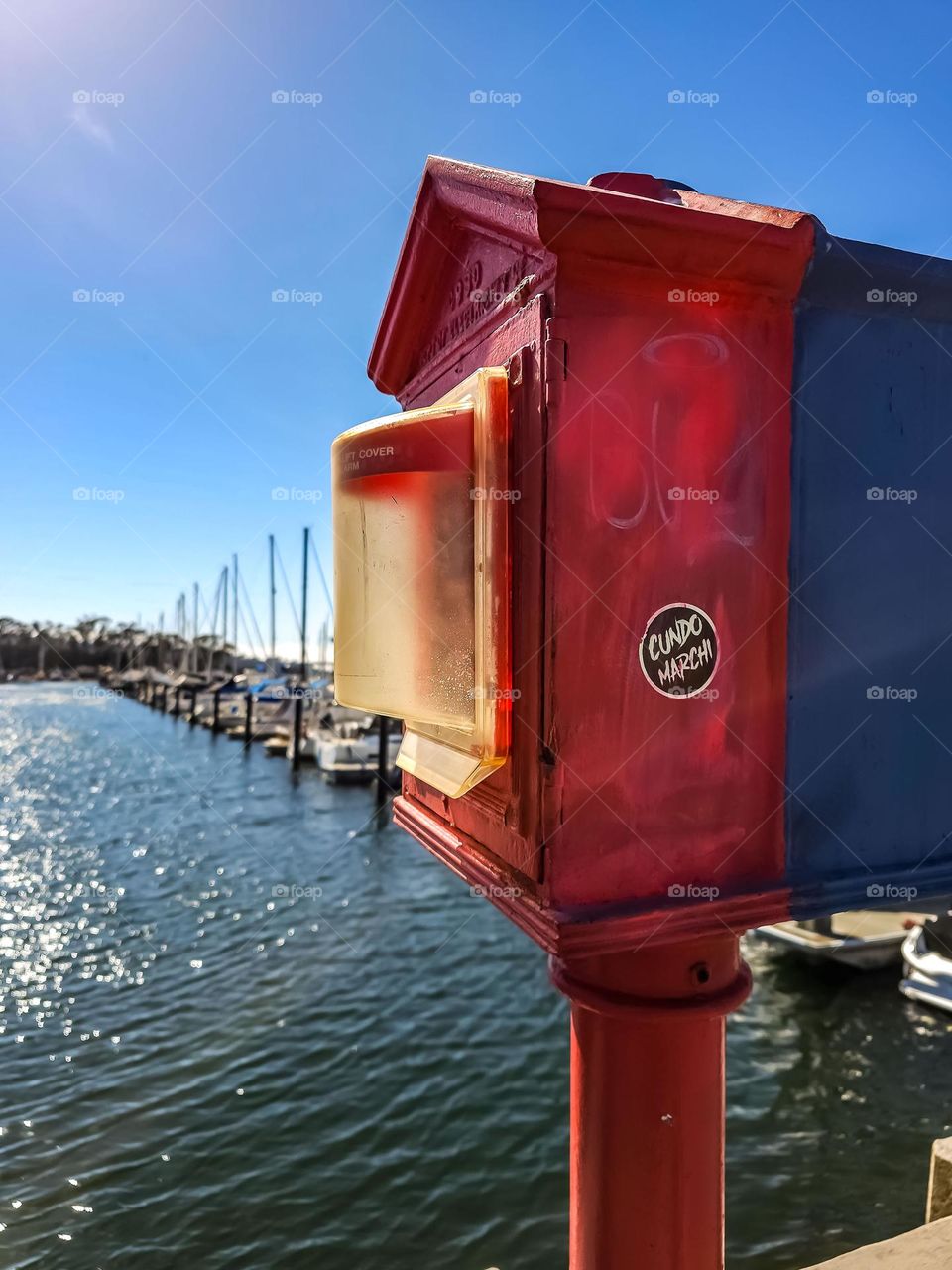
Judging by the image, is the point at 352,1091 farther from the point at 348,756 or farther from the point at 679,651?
the point at 348,756

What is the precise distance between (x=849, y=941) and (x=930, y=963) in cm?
120

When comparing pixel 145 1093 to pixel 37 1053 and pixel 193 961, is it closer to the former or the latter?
pixel 37 1053

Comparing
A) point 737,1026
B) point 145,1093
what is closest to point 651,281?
point 145,1093

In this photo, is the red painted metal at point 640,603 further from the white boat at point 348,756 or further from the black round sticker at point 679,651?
the white boat at point 348,756

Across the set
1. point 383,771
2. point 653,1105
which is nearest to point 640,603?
point 653,1105

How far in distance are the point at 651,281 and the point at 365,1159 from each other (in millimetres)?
8700

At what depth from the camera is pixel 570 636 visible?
5.37 feet

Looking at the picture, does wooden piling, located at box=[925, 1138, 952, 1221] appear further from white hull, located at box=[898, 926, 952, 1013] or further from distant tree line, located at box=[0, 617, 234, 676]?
distant tree line, located at box=[0, 617, 234, 676]

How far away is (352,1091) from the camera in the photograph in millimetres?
9117

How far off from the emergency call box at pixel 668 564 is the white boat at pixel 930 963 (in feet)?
35.8

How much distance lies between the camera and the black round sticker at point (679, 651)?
1707 millimetres

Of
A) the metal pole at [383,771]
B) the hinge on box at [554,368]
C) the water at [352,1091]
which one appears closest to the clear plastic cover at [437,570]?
the hinge on box at [554,368]

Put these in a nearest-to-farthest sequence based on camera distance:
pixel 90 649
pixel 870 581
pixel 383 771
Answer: pixel 870 581 → pixel 383 771 → pixel 90 649

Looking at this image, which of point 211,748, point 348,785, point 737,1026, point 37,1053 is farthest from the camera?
point 211,748
